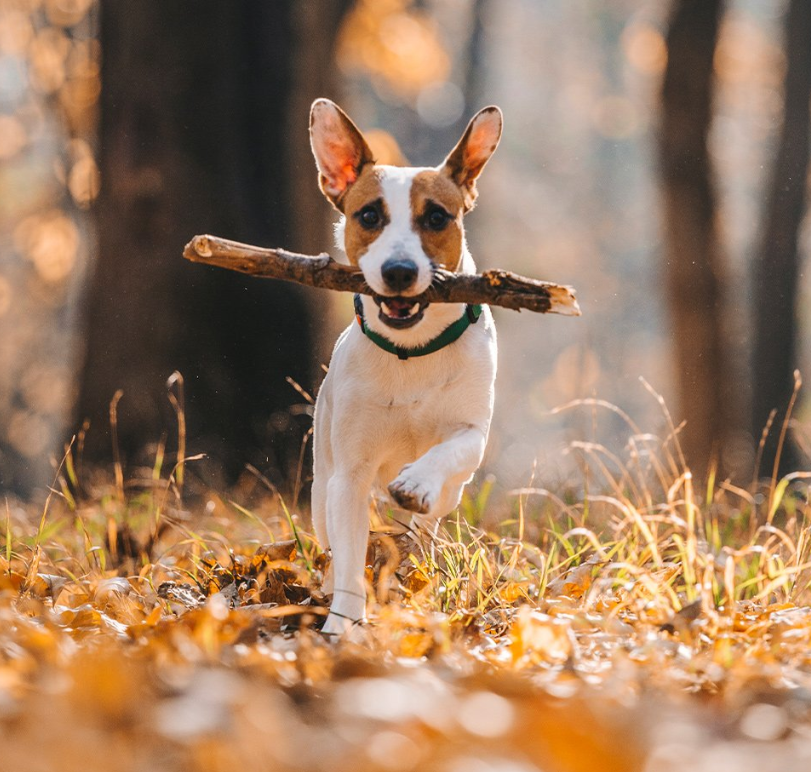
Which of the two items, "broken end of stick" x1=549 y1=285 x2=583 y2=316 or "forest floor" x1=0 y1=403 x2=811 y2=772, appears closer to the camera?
"forest floor" x1=0 y1=403 x2=811 y2=772

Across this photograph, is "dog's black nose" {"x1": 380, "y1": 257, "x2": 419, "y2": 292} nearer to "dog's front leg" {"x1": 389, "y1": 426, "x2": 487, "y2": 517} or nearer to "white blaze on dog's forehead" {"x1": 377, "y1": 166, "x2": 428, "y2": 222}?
"white blaze on dog's forehead" {"x1": 377, "y1": 166, "x2": 428, "y2": 222}

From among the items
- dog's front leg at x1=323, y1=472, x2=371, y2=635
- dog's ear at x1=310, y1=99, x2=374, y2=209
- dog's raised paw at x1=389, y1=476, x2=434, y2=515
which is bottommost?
dog's front leg at x1=323, y1=472, x2=371, y2=635

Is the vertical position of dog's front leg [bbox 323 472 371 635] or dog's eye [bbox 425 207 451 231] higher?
dog's eye [bbox 425 207 451 231]

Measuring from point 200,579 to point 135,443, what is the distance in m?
3.26

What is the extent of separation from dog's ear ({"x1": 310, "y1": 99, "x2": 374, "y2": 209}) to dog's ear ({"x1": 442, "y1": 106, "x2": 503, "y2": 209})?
1.09 feet

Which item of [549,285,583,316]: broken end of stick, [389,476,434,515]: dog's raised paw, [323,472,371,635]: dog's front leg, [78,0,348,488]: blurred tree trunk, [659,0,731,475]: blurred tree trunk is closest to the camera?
[389,476,434,515]: dog's raised paw

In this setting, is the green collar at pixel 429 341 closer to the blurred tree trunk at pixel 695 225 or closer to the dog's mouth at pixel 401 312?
the dog's mouth at pixel 401 312

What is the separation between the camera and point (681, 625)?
2.80 meters

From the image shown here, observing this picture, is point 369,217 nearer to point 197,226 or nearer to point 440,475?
point 440,475

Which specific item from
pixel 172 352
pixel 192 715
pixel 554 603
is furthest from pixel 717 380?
pixel 192 715

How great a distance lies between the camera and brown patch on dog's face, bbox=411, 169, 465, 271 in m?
3.85

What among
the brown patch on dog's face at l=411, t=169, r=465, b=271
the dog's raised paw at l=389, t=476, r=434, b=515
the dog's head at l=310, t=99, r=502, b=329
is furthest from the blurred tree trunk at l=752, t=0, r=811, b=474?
the dog's raised paw at l=389, t=476, r=434, b=515

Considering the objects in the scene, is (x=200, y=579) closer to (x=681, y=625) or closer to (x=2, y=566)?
(x=2, y=566)

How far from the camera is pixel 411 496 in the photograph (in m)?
3.15
